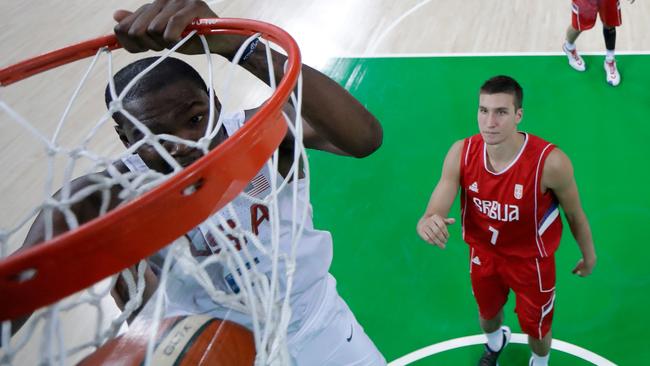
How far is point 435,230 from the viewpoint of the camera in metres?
1.97

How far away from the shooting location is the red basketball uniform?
2092 mm

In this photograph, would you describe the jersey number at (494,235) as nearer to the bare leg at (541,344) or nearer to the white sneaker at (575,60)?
the bare leg at (541,344)

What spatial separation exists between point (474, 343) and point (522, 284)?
24.0 inches

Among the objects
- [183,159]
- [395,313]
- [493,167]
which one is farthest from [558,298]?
[183,159]

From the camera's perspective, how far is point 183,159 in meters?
1.29

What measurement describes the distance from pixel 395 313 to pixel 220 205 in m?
2.07

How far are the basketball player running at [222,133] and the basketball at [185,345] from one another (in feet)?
0.17

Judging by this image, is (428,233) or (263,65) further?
(428,233)

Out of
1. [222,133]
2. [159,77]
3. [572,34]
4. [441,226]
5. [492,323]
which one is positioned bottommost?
[492,323]

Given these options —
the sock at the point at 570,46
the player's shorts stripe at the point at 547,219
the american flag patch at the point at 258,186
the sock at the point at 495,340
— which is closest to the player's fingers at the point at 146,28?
the american flag patch at the point at 258,186

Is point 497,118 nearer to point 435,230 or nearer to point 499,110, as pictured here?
point 499,110

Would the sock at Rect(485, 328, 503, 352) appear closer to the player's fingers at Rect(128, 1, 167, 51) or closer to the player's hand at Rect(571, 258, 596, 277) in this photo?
the player's hand at Rect(571, 258, 596, 277)

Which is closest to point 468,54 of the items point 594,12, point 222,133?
point 594,12

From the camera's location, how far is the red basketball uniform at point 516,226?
209cm
